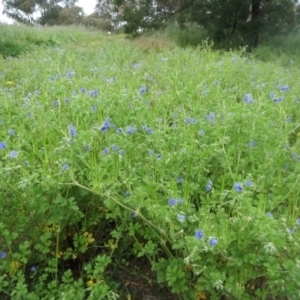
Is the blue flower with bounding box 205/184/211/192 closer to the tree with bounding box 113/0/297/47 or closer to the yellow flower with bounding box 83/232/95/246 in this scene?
the yellow flower with bounding box 83/232/95/246

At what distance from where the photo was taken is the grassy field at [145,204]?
57.0 inches

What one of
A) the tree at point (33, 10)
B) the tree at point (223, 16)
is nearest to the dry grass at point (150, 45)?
the tree at point (223, 16)

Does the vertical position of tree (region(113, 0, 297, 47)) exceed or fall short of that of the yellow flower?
it exceeds it

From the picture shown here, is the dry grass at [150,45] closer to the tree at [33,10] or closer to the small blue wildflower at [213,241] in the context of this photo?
the small blue wildflower at [213,241]

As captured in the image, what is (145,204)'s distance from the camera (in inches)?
60.7

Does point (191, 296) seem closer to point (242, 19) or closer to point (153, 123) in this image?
point (153, 123)

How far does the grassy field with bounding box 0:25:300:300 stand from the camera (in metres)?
1.45

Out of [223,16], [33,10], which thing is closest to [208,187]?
[223,16]

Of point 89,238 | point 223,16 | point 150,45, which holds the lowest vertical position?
point 89,238

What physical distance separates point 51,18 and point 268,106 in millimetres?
41183

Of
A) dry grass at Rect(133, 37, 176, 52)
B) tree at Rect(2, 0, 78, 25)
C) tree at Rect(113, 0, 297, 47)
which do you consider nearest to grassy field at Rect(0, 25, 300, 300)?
dry grass at Rect(133, 37, 176, 52)

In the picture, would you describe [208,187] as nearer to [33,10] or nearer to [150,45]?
[150,45]

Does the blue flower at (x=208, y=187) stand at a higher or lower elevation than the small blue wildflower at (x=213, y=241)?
lower

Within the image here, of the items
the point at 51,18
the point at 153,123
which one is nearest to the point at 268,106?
the point at 153,123
